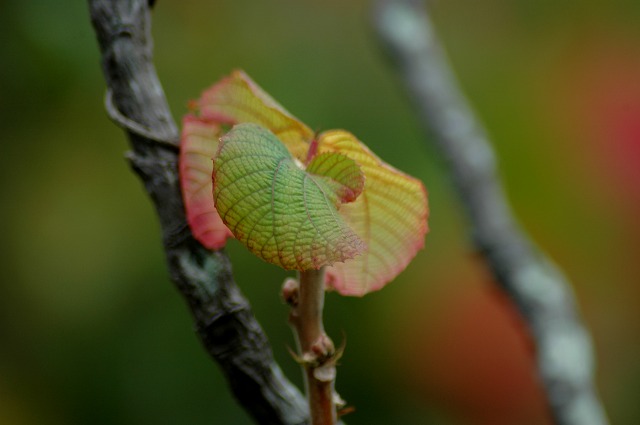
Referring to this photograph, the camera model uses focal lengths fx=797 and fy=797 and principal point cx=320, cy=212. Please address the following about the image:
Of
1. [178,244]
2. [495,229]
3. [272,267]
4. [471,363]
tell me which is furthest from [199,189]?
[471,363]

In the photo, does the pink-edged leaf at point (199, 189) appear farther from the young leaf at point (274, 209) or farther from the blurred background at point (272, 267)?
the blurred background at point (272, 267)

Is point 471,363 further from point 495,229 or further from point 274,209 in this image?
point 274,209

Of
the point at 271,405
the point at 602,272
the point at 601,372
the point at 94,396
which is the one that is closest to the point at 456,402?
the point at 601,372

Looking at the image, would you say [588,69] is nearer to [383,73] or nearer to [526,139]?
[526,139]

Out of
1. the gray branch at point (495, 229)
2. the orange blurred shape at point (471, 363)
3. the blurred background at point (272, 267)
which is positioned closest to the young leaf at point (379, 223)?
the gray branch at point (495, 229)

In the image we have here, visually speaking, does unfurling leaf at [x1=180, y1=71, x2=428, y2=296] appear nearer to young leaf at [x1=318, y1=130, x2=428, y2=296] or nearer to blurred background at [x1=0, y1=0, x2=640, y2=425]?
young leaf at [x1=318, y1=130, x2=428, y2=296]
